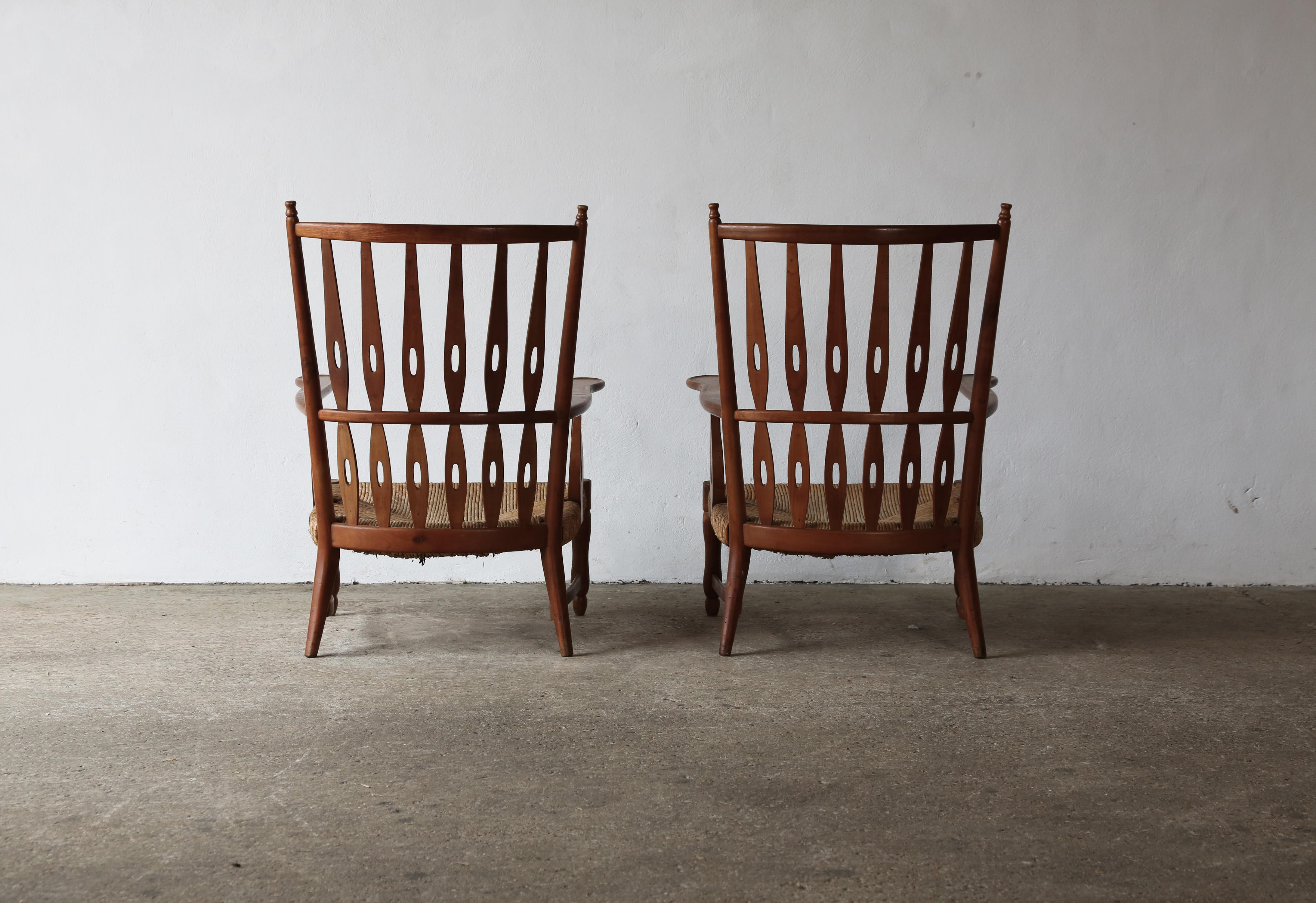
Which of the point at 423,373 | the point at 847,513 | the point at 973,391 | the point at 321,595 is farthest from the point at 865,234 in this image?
the point at 321,595

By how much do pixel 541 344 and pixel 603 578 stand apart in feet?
3.64

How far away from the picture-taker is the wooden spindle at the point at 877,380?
2.47 metres

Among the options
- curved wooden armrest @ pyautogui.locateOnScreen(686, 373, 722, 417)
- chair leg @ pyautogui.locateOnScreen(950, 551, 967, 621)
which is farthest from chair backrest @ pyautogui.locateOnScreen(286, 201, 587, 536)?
chair leg @ pyautogui.locateOnScreen(950, 551, 967, 621)

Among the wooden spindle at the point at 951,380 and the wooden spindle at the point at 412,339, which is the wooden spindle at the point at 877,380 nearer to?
the wooden spindle at the point at 951,380

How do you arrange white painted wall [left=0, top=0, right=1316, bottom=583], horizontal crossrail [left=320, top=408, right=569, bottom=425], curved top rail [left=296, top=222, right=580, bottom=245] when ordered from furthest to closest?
white painted wall [left=0, top=0, right=1316, bottom=583] → horizontal crossrail [left=320, top=408, right=569, bottom=425] → curved top rail [left=296, top=222, right=580, bottom=245]

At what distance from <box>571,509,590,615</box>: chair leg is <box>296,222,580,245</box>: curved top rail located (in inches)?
34.1

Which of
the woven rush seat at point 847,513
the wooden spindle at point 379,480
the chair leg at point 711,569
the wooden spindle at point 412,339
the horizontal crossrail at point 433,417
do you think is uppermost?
the wooden spindle at point 412,339

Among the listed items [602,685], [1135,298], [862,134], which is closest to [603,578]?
[602,685]

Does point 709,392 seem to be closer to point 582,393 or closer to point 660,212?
point 582,393

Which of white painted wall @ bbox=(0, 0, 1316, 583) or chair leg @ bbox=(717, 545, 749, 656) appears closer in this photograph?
chair leg @ bbox=(717, 545, 749, 656)

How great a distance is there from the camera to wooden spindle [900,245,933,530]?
2480 mm

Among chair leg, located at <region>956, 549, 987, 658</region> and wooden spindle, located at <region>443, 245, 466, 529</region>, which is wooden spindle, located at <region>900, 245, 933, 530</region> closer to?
chair leg, located at <region>956, 549, 987, 658</region>

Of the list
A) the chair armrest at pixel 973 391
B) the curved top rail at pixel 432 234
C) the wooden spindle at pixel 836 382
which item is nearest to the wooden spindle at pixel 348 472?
the curved top rail at pixel 432 234

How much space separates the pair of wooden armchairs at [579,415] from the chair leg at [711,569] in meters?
0.31
